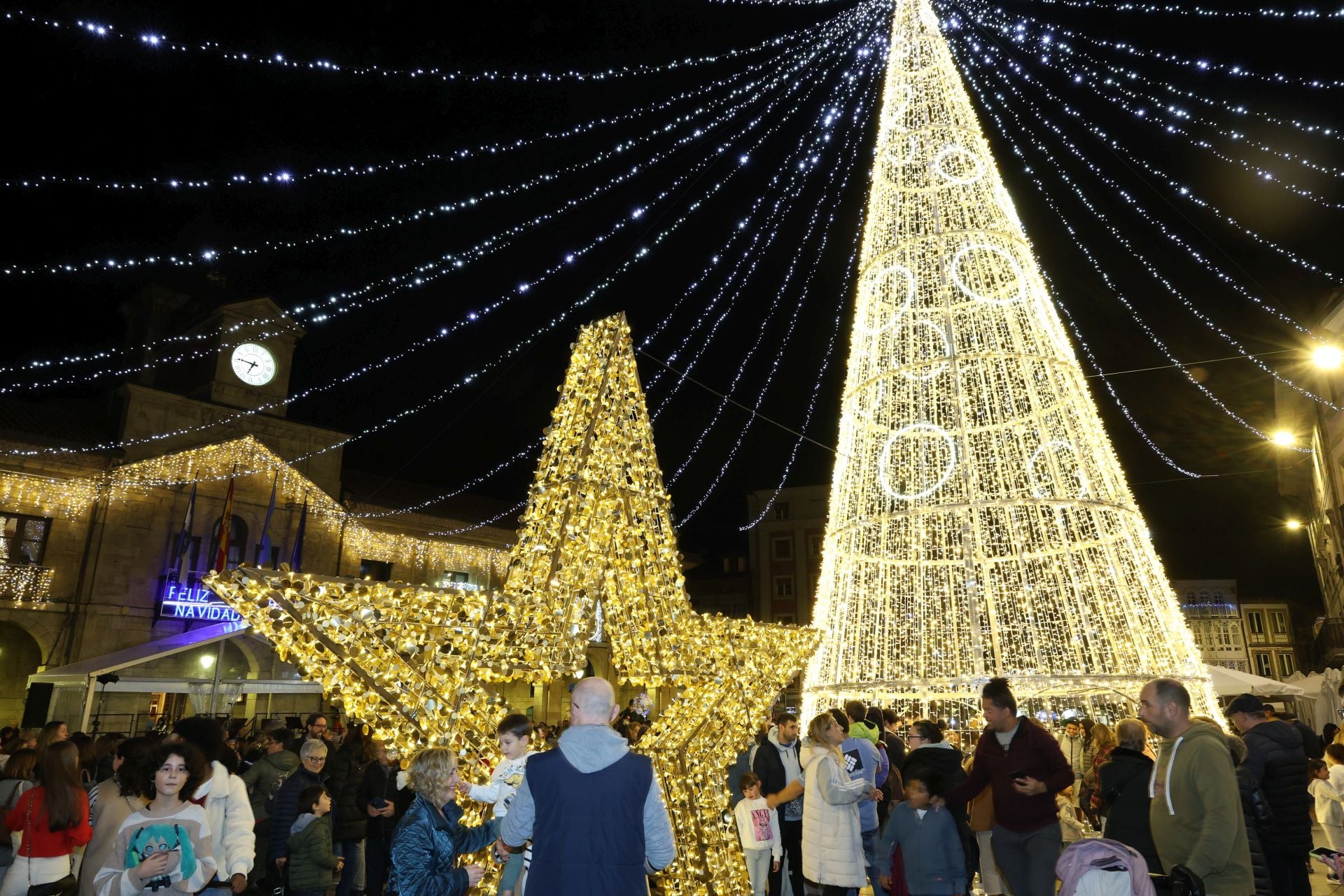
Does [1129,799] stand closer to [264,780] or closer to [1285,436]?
[264,780]

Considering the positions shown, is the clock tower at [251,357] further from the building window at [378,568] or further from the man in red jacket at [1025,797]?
the man in red jacket at [1025,797]

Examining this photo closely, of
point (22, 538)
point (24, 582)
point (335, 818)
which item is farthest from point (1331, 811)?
point (22, 538)

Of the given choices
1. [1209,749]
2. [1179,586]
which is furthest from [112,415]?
[1179,586]

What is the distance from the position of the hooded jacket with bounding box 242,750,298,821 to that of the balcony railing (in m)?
16.9

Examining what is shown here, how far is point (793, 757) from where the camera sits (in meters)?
6.80

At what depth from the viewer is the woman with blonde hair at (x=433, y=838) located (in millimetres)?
3678

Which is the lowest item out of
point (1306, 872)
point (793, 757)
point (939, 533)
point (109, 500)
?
point (1306, 872)

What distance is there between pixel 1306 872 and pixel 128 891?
7.09m

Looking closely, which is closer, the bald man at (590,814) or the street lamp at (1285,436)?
the bald man at (590,814)

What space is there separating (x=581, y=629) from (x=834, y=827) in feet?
→ 7.31

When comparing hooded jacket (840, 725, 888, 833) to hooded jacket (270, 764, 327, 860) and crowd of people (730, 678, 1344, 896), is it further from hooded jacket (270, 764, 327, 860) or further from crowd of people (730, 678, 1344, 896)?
hooded jacket (270, 764, 327, 860)

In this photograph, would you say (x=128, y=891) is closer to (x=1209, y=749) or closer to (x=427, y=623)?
(x=427, y=623)

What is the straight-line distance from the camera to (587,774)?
9.89ft

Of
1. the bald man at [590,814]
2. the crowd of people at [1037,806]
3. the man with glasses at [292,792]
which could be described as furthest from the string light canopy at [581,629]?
the man with glasses at [292,792]
